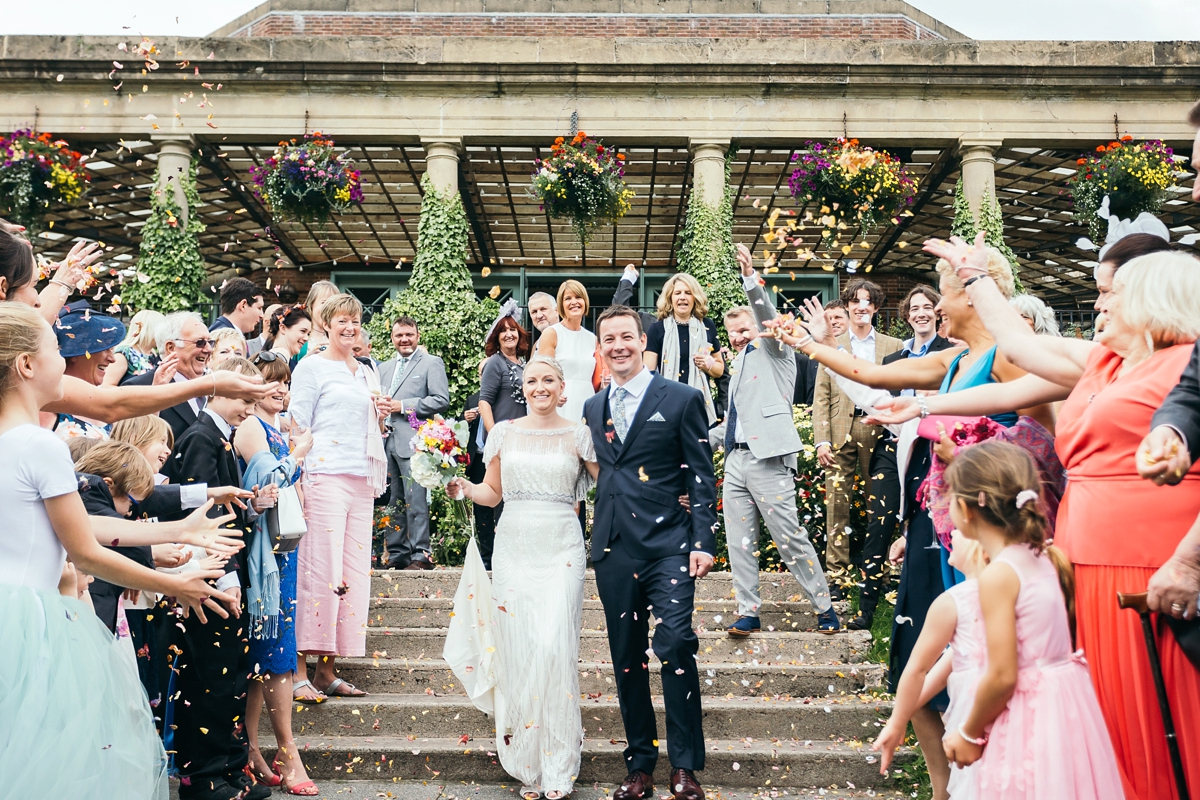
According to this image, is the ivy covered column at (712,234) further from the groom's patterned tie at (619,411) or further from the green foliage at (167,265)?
the groom's patterned tie at (619,411)

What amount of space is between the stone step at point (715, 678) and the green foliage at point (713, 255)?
6798 millimetres

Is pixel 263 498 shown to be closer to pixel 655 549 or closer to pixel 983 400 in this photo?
pixel 655 549

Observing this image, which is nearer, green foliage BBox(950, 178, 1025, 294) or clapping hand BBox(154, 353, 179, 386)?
clapping hand BBox(154, 353, 179, 386)

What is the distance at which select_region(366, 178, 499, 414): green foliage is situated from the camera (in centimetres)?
1134

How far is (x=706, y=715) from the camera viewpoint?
5449 mm

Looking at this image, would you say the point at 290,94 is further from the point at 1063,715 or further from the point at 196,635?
the point at 1063,715

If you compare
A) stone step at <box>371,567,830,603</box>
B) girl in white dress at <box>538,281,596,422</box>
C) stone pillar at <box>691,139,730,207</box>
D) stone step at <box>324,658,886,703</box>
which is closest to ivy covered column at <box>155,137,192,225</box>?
stone pillar at <box>691,139,730,207</box>

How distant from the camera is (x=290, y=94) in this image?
13.7m

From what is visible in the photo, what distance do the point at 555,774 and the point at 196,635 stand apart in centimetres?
183

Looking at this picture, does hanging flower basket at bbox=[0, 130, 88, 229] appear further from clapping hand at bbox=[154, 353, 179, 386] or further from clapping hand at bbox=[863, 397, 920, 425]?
clapping hand at bbox=[863, 397, 920, 425]

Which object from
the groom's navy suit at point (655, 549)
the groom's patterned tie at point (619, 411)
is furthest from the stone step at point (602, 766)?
the groom's patterned tie at point (619, 411)

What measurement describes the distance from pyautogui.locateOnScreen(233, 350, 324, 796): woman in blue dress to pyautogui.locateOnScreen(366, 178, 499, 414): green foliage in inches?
225

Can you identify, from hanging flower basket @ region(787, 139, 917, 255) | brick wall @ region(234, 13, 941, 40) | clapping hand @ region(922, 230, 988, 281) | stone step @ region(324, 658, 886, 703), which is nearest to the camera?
clapping hand @ region(922, 230, 988, 281)

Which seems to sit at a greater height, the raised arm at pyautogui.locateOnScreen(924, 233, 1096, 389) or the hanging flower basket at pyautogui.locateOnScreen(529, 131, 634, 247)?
the hanging flower basket at pyautogui.locateOnScreen(529, 131, 634, 247)
